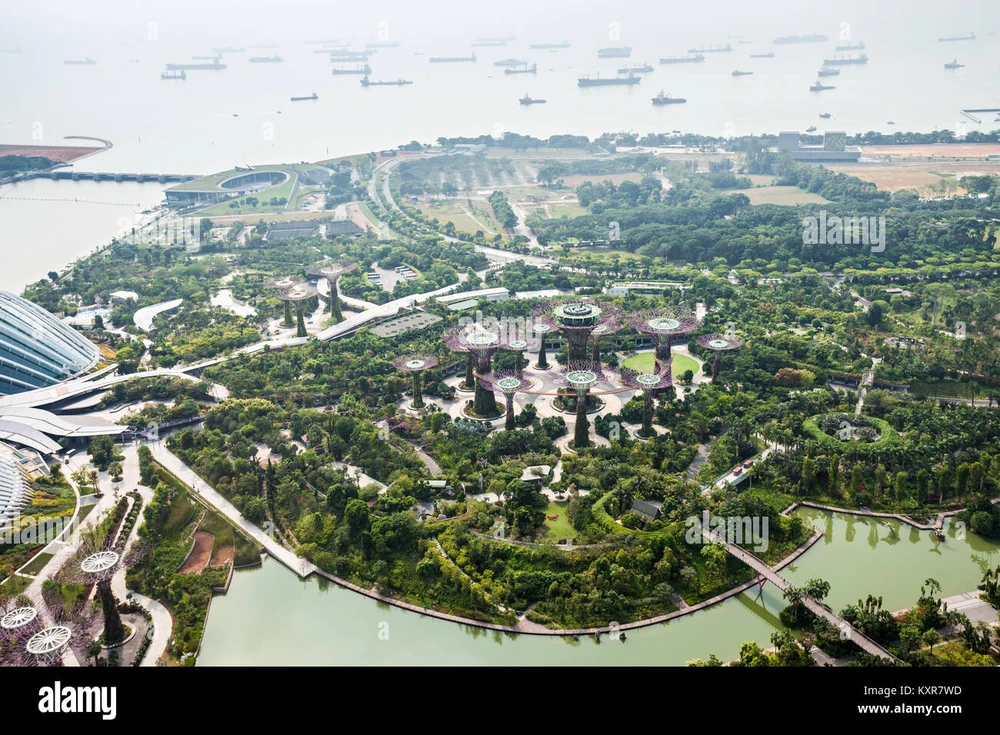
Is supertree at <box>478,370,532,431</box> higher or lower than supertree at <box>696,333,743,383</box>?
lower

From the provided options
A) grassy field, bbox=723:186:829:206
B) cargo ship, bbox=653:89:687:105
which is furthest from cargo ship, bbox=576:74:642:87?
grassy field, bbox=723:186:829:206

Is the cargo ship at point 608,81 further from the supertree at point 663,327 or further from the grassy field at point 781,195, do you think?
the supertree at point 663,327

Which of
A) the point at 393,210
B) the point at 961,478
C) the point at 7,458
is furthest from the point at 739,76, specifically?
the point at 7,458

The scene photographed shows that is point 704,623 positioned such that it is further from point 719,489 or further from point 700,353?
point 700,353

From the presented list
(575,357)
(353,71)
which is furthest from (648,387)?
(353,71)

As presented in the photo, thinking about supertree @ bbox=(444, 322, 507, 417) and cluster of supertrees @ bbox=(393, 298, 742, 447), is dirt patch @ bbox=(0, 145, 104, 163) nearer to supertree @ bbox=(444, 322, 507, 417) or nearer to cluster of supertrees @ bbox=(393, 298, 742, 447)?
cluster of supertrees @ bbox=(393, 298, 742, 447)

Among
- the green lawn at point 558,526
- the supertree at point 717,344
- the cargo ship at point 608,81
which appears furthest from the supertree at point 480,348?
the cargo ship at point 608,81
